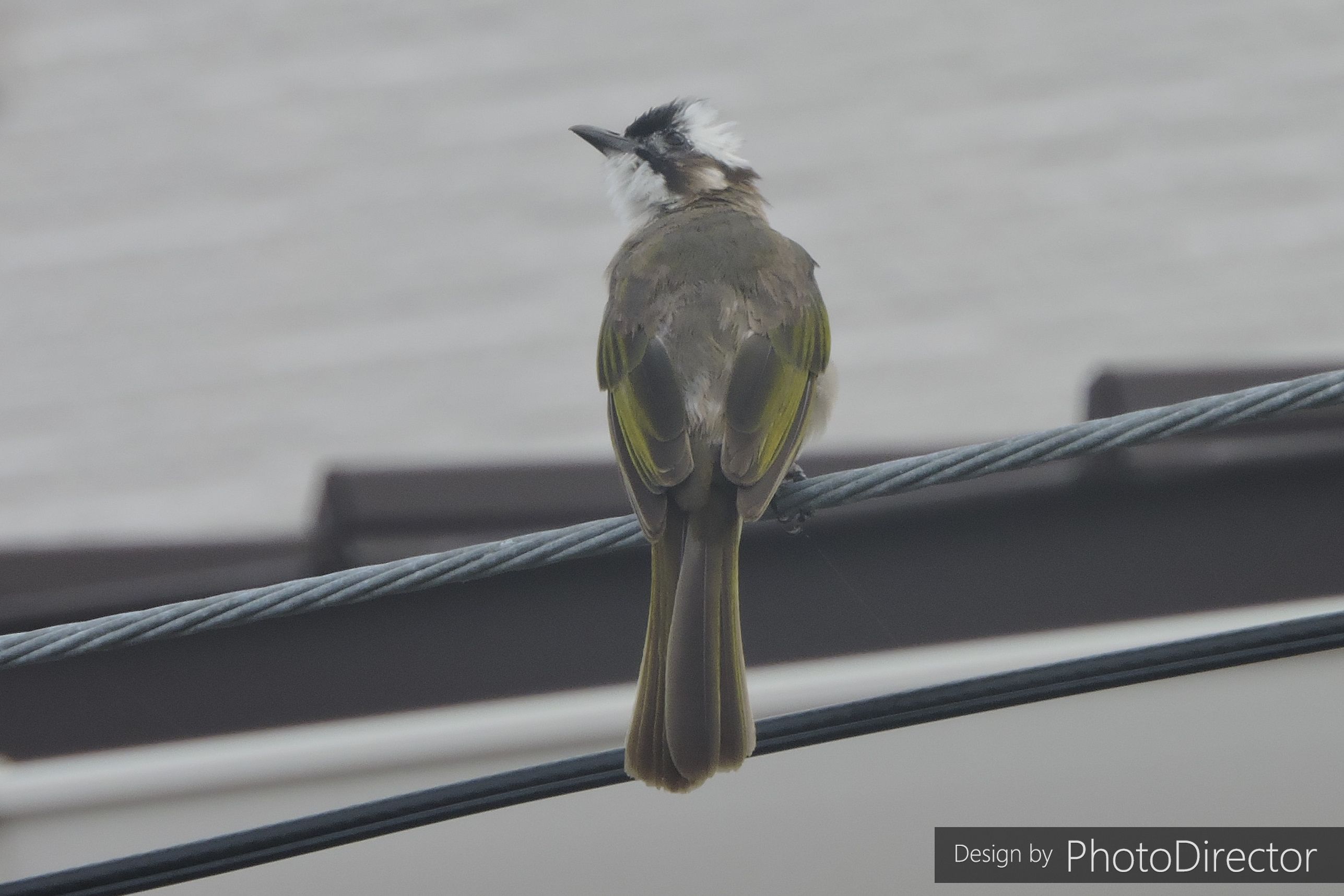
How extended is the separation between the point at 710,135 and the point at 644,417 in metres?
1.96

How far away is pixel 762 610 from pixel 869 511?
1.77 feet

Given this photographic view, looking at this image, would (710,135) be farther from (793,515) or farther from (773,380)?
(793,515)

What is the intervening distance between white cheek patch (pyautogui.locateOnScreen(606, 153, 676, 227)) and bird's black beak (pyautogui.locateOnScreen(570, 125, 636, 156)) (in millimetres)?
23

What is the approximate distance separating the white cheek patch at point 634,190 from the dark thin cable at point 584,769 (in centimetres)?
270

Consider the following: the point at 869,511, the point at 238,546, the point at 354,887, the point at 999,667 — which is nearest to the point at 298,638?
the point at 238,546

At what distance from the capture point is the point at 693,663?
9.07 feet

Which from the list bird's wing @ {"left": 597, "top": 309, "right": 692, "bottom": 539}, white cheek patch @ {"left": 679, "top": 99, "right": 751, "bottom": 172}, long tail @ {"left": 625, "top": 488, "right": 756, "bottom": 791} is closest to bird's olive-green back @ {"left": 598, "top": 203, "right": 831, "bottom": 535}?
bird's wing @ {"left": 597, "top": 309, "right": 692, "bottom": 539}

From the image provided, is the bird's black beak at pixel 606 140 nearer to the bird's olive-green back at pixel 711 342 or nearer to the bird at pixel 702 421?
the bird at pixel 702 421

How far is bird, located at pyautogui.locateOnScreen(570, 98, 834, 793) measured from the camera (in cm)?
268

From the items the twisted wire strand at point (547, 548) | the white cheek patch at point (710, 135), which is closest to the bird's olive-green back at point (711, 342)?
the twisted wire strand at point (547, 548)

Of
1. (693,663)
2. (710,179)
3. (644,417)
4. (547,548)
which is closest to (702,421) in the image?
(644,417)

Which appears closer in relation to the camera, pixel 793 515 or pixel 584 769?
pixel 584 769

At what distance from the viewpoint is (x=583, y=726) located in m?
4.77

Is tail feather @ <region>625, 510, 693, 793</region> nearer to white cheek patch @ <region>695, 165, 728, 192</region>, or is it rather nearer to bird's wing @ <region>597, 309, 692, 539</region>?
bird's wing @ <region>597, 309, 692, 539</region>
